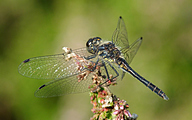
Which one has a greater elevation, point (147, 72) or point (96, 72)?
point (147, 72)

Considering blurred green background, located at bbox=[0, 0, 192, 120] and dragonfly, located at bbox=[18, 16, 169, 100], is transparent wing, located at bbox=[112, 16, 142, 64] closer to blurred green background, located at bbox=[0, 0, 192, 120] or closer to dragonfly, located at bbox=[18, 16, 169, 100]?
dragonfly, located at bbox=[18, 16, 169, 100]

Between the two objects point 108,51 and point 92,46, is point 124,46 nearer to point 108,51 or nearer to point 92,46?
point 108,51

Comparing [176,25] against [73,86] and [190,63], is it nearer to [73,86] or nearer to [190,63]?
[190,63]

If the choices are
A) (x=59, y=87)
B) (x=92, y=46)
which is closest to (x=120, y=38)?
(x=92, y=46)

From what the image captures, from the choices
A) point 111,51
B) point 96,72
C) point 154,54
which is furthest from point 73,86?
point 154,54

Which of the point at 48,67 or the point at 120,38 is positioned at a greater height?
the point at 120,38

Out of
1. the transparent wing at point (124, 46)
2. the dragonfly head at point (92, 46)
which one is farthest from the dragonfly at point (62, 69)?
the transparent wing at point (124, 46)

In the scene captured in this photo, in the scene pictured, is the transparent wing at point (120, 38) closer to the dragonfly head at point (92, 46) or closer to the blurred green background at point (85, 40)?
the dragonfly head at point (92, 46)
